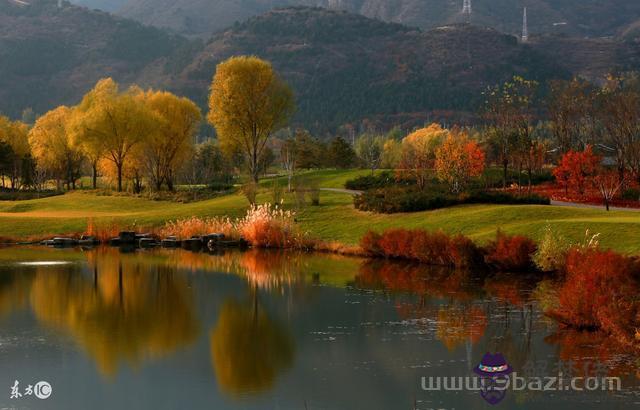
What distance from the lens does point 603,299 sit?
20.8 meters

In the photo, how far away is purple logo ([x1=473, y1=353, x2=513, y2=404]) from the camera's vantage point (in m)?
16.4

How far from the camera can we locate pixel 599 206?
46.0 metres

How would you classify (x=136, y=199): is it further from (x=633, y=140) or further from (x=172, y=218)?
(x=633, y=140)

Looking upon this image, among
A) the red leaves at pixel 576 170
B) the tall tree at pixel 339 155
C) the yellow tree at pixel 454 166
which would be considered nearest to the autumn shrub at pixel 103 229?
the yellow tree at pixel 454 166

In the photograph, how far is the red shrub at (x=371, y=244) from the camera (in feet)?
128

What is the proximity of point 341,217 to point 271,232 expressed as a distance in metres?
6.09

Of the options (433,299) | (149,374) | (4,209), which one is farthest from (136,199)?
(149,374)

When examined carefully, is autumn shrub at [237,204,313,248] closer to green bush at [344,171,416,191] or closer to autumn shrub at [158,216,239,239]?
autumn shrub at [158,216,239,239]

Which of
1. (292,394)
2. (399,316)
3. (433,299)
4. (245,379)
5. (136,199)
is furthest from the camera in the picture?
(136,199)

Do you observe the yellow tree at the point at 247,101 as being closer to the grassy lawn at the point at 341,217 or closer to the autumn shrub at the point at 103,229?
the grassy lawn at the point at 341,217

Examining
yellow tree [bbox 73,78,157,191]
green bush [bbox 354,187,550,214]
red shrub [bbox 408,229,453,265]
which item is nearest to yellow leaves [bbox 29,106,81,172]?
yellow tree [bbox 73,78,157,191]

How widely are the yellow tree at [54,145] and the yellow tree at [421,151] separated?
36040 millimetres

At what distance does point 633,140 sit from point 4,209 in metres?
48.9

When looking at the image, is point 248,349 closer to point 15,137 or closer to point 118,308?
point 118,308
